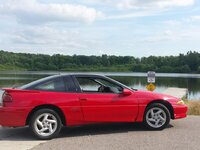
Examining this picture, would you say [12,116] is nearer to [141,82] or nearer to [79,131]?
[79,131]

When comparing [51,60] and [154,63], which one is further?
[154,63]

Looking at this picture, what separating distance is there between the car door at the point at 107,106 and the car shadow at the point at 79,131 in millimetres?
345

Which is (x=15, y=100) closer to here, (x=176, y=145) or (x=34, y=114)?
(x=34, y=114)

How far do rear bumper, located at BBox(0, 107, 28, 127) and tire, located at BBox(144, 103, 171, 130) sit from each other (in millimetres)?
2717

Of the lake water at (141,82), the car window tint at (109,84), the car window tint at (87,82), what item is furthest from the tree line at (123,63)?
the car window tint at (109,84)

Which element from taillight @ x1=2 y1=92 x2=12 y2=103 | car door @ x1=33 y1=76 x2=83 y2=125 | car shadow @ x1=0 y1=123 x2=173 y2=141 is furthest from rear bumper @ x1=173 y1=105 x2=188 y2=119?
taillight @ x1=2 y1=92 x2=12 y2=103

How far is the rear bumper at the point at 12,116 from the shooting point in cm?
729

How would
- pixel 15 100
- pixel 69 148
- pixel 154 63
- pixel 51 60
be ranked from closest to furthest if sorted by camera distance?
pixel 69 148, pixel 15 100, pixel 51 60, pixel 154 63

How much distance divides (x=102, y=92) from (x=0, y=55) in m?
100

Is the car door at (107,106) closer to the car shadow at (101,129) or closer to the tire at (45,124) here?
the car shadow at (101,129)

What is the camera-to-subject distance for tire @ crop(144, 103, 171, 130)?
8.16 m

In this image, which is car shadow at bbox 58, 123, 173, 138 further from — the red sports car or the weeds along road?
the red sports car

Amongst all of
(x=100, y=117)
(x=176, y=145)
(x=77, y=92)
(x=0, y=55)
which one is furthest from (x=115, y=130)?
(x=0, y=55)

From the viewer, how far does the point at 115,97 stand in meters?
7.95
